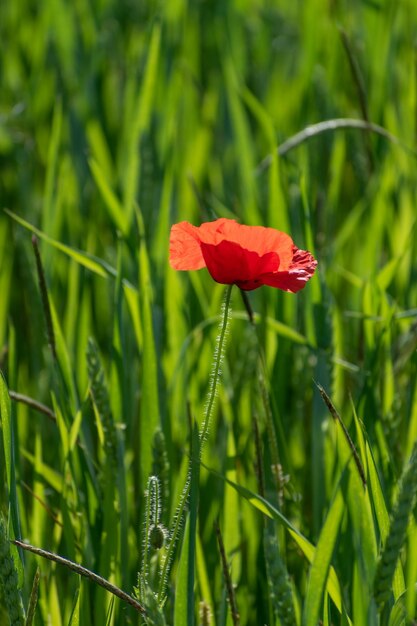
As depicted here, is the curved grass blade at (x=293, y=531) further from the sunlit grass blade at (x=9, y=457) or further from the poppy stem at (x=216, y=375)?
the sunlit grass blade at (x=9, y=457)

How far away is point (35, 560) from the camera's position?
3.32 ft

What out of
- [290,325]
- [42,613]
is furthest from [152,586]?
[290,325]

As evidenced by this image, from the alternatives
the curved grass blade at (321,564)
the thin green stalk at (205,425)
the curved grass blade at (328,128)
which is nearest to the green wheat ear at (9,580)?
the thin green stalk at (205,425)

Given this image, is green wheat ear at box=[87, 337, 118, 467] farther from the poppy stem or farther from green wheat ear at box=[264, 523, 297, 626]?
green wheat ear at box=[264, 523, 297, 626]

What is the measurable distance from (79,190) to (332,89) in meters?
0.59

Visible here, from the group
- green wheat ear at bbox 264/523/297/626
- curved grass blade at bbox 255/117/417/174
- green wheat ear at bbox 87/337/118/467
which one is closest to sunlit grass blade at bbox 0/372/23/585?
green wheat ear at bbox 87/337/118/467

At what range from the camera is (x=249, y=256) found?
79 centimetres

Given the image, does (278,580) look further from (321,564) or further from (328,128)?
(328,128)

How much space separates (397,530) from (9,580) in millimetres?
308

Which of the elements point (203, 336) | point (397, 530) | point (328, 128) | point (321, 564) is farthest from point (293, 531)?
point (328, 128)

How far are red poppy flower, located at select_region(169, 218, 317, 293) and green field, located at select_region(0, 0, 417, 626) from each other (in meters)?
0.06

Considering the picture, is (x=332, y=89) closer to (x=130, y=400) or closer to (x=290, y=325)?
(x=290, y=325)

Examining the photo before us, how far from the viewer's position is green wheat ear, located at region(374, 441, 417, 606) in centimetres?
63

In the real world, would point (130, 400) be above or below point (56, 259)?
below
